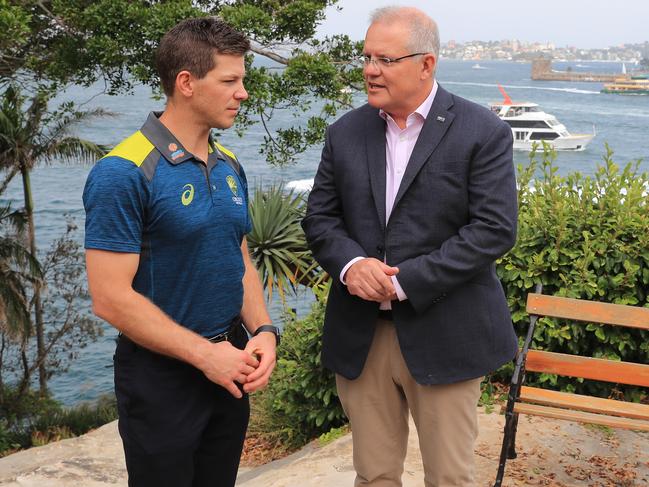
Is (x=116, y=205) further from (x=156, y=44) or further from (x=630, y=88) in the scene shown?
(x=630, y=88)

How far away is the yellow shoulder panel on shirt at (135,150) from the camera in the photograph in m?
2.42

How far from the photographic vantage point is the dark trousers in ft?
8.34

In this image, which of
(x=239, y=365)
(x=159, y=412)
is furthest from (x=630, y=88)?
(x=159, y=412)

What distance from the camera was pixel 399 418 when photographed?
3.25m

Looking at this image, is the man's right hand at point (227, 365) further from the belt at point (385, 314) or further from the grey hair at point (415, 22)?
the grey hair at point (415, 22)

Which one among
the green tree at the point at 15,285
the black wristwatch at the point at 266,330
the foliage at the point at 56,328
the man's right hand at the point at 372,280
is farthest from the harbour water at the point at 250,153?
the black wristwatch at the point at 266,330

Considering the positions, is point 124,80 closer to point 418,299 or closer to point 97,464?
point 97,464

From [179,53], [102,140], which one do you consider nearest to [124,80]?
[179,53]

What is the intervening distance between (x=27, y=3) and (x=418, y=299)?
954cm

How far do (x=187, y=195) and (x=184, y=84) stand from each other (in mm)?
347

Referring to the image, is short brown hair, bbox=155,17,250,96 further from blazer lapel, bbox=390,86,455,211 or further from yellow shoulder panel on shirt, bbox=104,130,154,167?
blazer lapel, bbox=390,86,455,211

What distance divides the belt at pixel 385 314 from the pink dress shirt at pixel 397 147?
0.02 metres

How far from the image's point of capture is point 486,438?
499cm

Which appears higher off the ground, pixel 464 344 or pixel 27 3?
pixel 27 3
